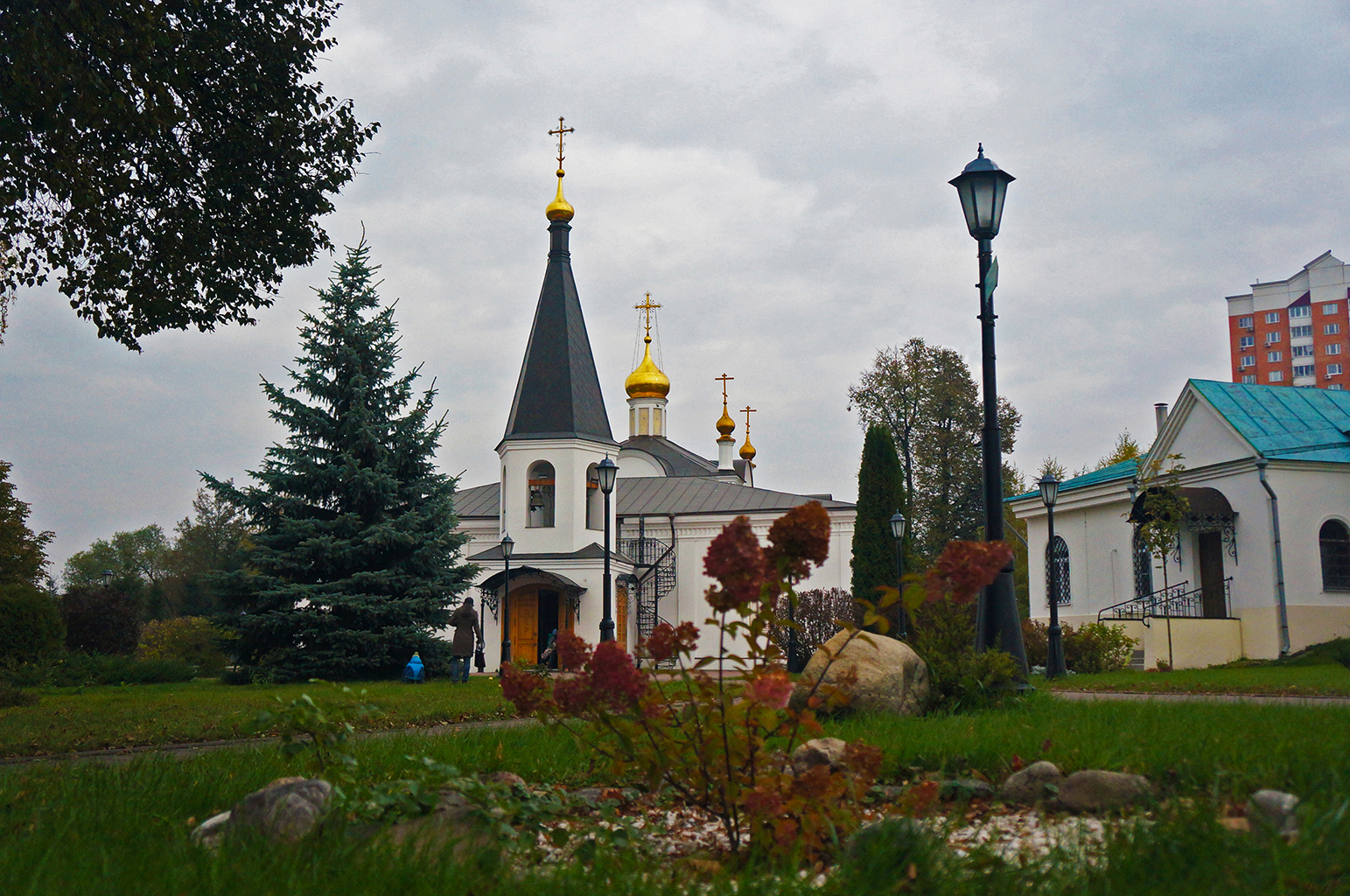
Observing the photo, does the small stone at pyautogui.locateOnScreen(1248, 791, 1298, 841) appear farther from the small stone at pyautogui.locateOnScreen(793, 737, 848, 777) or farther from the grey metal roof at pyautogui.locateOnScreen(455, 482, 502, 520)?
the grey metal roof at pyautogui.locateOnScreen(455, 482, 502, 520)

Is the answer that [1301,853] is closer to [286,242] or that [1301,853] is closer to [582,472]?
[286,242]

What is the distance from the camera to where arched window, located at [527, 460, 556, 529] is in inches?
1244

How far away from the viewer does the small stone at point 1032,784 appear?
14.4 feet

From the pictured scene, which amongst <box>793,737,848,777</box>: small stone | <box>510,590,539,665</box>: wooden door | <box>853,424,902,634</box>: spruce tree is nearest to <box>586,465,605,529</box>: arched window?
<box>510,590,539,665</box>: wooden door

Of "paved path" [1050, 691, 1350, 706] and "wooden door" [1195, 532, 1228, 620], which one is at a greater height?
"wooden door" [1195, 532, 1228, 620]

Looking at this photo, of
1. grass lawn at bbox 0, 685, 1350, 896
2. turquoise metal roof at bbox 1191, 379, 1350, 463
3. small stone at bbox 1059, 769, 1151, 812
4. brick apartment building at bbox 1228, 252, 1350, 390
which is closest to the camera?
grass lawn at bbox 0, 685, 1350, 896

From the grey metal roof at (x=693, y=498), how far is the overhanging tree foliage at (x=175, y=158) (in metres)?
26.3

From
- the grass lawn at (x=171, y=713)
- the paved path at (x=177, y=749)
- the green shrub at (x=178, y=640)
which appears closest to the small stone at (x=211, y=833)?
the grass lawn at (x=171, y=713)

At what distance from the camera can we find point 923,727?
6.40 m

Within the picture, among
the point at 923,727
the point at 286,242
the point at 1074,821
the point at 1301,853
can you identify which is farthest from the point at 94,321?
the point at 1301,853

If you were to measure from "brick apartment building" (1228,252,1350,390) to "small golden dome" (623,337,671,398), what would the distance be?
54241mm

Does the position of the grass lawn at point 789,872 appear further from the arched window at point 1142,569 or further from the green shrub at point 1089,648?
the arched window at point 1142,569

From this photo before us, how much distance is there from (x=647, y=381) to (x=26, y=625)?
35.7 m

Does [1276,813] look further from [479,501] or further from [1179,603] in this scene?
[479,501]
